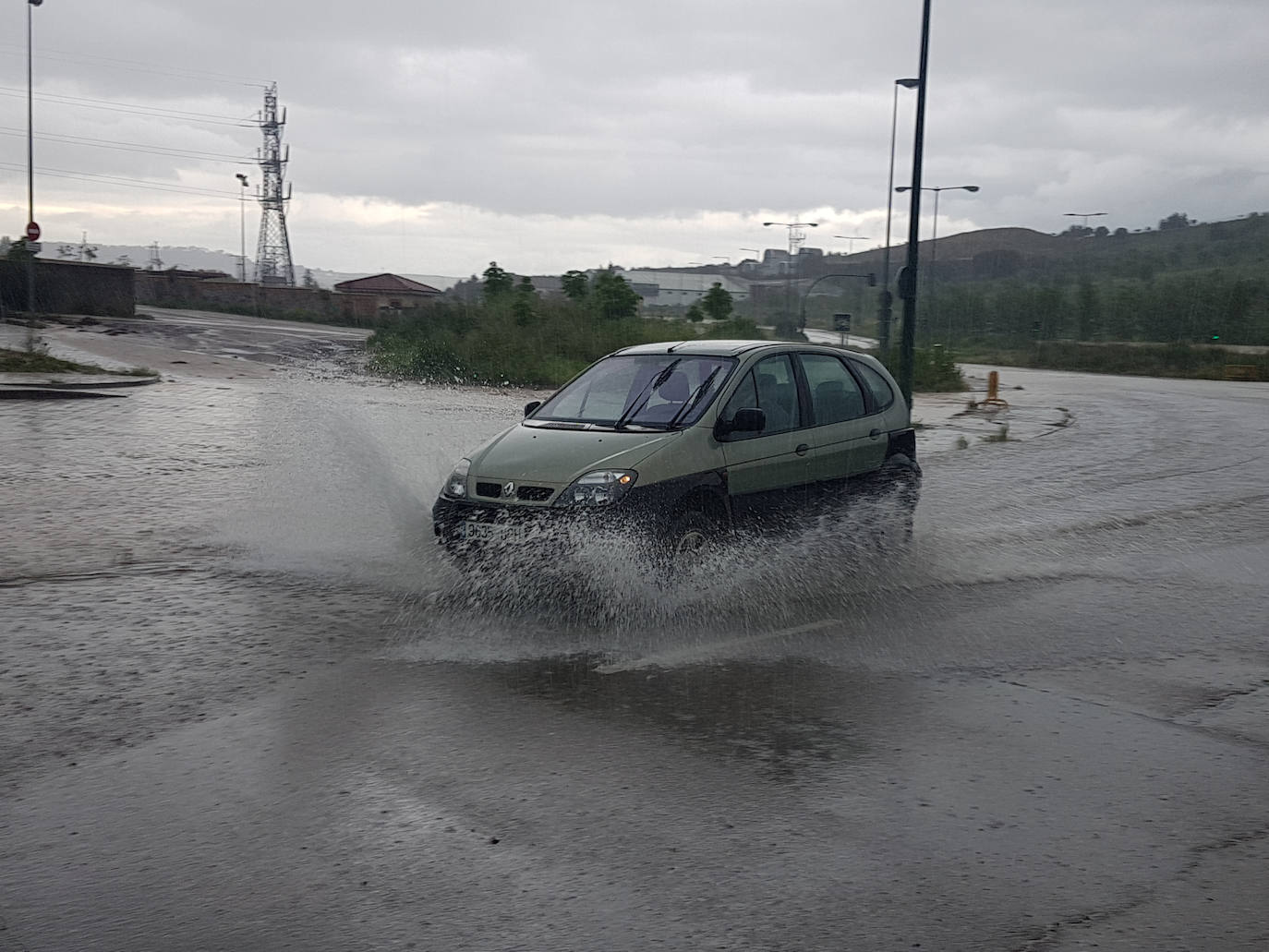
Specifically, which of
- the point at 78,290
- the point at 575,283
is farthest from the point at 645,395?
the point at 575,283

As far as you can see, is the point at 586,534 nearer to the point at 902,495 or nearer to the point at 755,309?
the point at 902,495

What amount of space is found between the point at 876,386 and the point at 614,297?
32839 millimetres

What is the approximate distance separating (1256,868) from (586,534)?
4.04 metres

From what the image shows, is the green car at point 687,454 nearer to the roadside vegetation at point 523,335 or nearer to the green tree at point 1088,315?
the roadside vegetation at point 523,335

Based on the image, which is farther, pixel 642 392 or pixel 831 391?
pixel 831 391

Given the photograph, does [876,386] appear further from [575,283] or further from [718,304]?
[575,283]

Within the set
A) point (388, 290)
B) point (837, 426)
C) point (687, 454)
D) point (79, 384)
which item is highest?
point (388, 290)

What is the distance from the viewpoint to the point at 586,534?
23.6 ft

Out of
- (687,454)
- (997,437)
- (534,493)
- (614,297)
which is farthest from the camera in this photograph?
(614,297)

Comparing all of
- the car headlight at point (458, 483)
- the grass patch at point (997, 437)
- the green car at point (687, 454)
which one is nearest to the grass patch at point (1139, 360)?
the grass patch at point (997, 437)

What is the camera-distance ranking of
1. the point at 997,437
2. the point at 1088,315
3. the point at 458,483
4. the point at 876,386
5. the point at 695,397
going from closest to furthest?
the point at 458,483 < the point at 695,397 < the point at 876,386 < the point at 997,437 < the point at 1088,315

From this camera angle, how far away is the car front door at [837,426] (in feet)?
28.6

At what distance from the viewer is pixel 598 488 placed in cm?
726

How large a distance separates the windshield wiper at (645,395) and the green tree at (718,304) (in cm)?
3958
